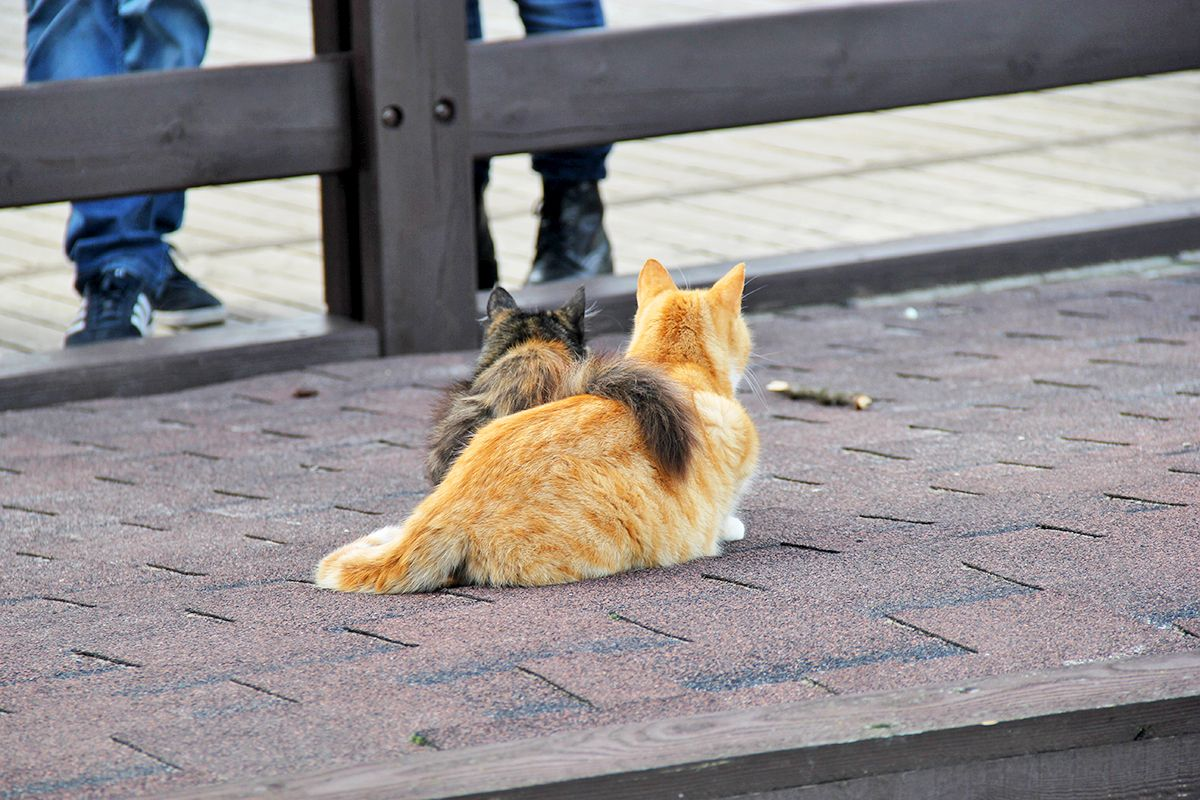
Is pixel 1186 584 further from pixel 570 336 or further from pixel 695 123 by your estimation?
pixel 695 123

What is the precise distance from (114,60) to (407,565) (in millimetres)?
2930

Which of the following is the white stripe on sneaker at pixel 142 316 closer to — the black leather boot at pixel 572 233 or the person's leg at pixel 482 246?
the person's leg at pixel 482 246

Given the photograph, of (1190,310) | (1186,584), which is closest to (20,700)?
(1186,584)

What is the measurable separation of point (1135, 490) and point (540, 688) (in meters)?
1.45

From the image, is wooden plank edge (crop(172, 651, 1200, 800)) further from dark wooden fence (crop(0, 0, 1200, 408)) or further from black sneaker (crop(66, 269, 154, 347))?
black sneaker (crop(66, 269, 154, 347))

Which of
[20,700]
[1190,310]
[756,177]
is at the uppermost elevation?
[756,177]

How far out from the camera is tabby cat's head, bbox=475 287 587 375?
3.27 metres

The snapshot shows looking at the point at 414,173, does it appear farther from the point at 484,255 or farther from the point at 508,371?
the point at 508,371

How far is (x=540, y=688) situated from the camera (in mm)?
2326

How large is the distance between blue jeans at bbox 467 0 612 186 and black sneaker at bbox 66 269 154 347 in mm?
1210

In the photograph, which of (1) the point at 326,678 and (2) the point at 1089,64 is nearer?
(1) the point at 326,678

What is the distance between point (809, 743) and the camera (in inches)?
82.4

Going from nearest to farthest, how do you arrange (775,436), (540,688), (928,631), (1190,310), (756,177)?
(540,688)
(928,631)
(775,436)
(1190,310)
(756,177)

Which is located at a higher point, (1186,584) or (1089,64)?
(1089,64)
